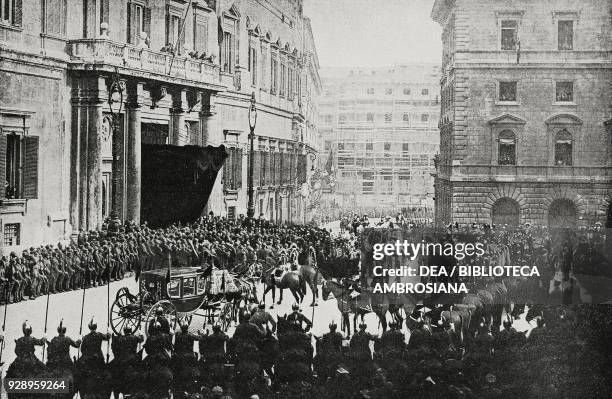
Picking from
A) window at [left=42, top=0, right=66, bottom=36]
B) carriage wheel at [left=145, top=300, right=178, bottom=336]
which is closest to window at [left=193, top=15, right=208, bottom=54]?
window at [left=42, top=0, right=66, bottom=36]

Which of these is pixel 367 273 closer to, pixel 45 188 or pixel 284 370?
pixel 284 370

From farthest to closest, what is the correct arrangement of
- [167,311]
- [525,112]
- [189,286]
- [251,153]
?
[525,112] < [251,153] < [189,286] < [167,311]

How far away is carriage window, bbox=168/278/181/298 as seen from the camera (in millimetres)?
12578

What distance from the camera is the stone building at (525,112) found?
58.2ft

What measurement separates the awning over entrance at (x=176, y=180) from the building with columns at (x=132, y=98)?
0.36m

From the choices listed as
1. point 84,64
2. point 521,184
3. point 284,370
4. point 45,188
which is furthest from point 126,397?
point 521,184

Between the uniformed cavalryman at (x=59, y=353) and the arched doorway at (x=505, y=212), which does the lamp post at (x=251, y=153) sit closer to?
the arched doorway at (x=505, y=212)

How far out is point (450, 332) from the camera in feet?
37.8

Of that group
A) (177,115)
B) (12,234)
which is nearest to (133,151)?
(177,115)

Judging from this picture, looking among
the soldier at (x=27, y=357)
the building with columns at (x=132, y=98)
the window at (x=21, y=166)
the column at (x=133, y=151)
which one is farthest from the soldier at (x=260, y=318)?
the column at (x=133, y=151)

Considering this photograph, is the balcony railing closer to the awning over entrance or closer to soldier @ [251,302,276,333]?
the awning over entrance

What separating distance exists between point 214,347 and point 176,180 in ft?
23.8

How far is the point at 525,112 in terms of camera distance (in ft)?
64.5

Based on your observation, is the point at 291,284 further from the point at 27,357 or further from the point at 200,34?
the point at 200,34
